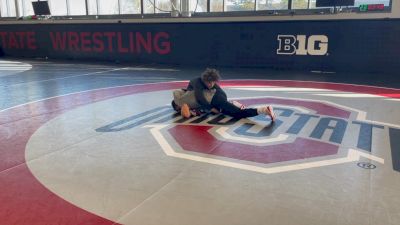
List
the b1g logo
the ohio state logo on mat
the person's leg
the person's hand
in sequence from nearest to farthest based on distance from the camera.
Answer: the ohio state logo on mat → the person's leg → the person's hand → the b1g logo

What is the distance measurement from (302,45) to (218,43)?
264cm

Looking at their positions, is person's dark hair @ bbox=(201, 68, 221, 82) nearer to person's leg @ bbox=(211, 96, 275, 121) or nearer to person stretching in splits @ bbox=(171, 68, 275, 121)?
person stretching in splits @ bbox=(171, 68, 275, 121)

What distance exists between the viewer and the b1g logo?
32.5ft

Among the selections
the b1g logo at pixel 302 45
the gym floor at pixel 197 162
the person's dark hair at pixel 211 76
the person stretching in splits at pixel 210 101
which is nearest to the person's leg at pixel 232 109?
the person stretching in splits at pixel 210 101

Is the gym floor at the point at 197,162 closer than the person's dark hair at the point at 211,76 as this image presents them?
Yes

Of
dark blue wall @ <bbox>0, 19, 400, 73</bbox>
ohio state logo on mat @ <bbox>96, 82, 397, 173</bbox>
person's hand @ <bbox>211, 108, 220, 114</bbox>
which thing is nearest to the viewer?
ohio state logo on mat @ <bbox>96, 82, 397, 173</bbox>

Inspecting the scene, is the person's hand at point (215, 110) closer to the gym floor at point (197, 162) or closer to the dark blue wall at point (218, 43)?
the gym floor at point (197, 162)

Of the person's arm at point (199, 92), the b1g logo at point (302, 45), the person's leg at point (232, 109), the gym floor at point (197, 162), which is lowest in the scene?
the gym floor at point (197, 162)

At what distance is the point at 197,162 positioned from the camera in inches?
132

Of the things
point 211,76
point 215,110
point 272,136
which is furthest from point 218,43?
point 272,136

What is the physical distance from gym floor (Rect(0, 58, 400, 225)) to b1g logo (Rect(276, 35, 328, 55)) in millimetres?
3593

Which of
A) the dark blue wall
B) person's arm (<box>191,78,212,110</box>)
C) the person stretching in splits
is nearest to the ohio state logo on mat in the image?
the person stretching in splits

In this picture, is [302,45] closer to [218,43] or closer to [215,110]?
[218,43]

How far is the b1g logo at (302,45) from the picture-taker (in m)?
9.91
